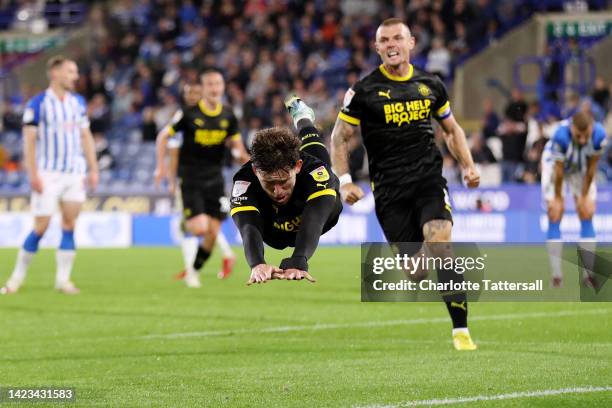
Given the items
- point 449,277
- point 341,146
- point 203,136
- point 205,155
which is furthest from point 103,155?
point 449,277

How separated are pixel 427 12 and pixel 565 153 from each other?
48.7ft

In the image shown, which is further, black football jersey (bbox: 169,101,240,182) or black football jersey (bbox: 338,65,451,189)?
black football jersey (bbox: 169,101,240,182)

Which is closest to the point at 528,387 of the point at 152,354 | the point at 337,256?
the point at 152,354

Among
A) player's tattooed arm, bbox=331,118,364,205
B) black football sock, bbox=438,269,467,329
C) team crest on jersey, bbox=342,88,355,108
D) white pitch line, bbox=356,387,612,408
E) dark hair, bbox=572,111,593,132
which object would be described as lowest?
white pitch line, bbox=356,387,612,408

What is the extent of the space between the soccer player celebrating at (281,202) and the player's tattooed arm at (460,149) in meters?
1.85

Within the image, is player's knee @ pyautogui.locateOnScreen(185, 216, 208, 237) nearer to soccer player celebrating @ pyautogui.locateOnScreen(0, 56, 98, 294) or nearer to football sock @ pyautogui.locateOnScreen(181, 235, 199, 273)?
football sock @ pyautogui.locateOnScreen(181, 235, 199, 273)

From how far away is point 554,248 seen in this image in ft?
44.5

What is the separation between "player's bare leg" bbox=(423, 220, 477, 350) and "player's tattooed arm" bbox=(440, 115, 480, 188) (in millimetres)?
408

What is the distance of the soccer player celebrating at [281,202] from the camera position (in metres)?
6.47

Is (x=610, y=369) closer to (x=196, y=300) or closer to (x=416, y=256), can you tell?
(x=416, y=256)

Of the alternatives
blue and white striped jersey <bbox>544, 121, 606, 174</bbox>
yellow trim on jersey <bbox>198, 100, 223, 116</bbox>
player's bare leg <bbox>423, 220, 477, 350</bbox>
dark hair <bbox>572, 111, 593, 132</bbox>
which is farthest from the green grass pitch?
yellow trim on jersey <bbox>198, 100, 223, 116</bbox>

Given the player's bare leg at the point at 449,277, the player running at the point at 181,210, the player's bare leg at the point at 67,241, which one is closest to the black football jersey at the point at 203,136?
the player running at the point at 181,210

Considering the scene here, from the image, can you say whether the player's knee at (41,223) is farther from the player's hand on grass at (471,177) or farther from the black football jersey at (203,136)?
the player's hand on grass at (471,177)

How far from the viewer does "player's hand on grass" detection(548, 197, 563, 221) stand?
547 inches
